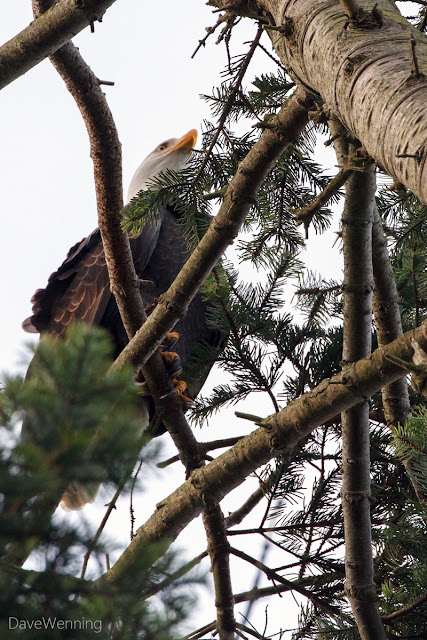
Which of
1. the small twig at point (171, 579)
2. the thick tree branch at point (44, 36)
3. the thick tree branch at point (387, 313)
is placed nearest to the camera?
the small twig at point (171, 579)

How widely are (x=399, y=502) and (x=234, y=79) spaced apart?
169 centimetres

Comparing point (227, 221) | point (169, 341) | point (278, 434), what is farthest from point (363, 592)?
point (169, 341)

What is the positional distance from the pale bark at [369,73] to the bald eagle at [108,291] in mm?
2031

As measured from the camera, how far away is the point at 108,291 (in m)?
3.34

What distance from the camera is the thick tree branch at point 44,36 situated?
1688 millimetres

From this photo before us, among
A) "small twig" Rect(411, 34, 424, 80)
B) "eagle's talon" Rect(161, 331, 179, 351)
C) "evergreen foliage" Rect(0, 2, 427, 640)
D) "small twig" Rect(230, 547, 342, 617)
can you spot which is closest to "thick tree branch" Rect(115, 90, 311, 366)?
"evergreen foliage" Rect(0, 2, 427, 640)

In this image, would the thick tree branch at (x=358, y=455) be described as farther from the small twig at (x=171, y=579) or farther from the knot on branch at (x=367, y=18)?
the small twig at (x=171, y=579)

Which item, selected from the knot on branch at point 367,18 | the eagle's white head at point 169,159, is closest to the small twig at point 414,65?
the knot on branch at point 367,18

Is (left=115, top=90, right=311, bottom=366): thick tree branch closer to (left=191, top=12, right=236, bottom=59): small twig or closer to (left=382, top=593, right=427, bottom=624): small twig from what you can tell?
(left=191, top=12, right=236, bottom=59): small twig

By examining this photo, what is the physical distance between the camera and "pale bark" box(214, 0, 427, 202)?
35.3 inches

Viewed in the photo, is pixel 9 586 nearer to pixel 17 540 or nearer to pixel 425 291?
pixel 17 540

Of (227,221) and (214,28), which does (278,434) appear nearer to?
(227,221)

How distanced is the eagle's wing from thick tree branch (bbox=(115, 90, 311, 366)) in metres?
1.25

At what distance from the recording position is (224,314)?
243 centimetres
